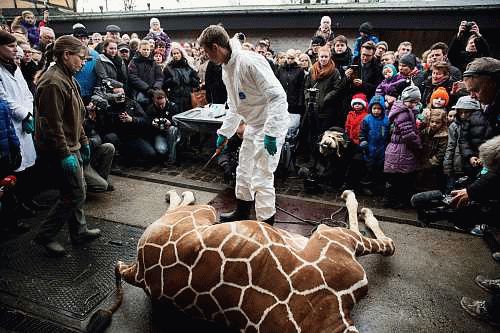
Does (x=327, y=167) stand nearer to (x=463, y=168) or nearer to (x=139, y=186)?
(x=463, y=168)

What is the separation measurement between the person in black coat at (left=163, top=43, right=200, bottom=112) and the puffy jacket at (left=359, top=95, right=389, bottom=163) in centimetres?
385

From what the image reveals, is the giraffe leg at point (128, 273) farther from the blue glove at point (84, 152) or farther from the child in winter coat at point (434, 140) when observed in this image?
the child in winter coat at point (434, 140)

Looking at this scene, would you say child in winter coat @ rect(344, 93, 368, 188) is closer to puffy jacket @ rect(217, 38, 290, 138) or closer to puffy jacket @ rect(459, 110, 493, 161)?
puffy jacket @ rect(459, 110, 493, 161)

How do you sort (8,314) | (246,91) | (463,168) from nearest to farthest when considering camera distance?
(8,314), (246,91), (463,168)

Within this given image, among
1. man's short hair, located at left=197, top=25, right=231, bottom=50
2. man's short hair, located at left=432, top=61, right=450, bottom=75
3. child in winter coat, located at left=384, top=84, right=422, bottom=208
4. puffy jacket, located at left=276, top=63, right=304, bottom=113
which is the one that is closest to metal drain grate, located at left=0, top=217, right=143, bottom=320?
man's short hair, located at left=197, top=25, right=231, bottom=50

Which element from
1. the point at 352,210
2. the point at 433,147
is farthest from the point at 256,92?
the point at 433,147

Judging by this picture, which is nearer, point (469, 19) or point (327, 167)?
point (327, 167)

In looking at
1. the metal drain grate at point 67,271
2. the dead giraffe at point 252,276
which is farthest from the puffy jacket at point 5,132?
the dead giraffe at point 252,276

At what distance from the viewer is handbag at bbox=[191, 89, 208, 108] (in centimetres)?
765

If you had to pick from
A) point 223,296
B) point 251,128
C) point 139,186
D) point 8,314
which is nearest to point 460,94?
point 251,128

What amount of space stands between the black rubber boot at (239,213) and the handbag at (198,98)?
3.84m

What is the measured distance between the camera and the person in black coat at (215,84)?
286 inches

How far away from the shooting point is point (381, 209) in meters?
4.89

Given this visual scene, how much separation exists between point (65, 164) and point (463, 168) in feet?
15.7
